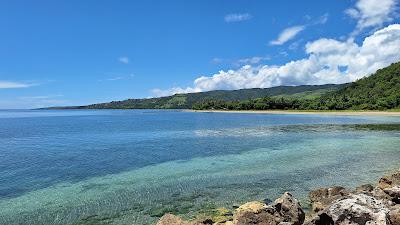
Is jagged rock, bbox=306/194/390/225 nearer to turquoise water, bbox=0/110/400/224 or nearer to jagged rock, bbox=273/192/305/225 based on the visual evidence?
jagged rock, bbox=273/192/305/225

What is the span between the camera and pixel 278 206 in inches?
782

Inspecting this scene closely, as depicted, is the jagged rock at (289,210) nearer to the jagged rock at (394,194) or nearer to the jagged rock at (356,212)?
the jagged rock at (356,212)

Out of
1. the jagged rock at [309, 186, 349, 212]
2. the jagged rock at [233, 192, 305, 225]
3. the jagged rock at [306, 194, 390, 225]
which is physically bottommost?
the jagged rock at [309, 186, 349, 212]

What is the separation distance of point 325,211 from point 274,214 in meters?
5.24

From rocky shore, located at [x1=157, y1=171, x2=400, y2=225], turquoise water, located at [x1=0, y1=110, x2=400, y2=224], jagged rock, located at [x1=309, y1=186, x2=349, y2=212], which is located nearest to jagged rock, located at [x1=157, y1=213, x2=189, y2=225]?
rocky shore, located at [x1=157, y1=171, x2=400, y2=225]

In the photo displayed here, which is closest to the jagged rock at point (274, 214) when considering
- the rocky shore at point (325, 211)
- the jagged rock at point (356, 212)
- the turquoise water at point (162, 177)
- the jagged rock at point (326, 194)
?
the rocky shore at point (325, 211)

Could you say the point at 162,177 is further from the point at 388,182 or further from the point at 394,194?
the point at 394,194

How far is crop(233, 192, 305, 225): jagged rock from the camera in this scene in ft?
60.6

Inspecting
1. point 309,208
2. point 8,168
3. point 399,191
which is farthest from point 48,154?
point 399,191

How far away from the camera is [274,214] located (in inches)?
757

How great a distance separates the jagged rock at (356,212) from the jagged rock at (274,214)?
171 inches

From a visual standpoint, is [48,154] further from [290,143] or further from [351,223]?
[351,223]

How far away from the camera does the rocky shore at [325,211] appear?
43.4 feet

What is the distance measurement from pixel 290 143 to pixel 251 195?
36658mm
